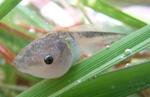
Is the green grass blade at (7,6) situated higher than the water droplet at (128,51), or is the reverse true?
the green grass blade at (7,6)

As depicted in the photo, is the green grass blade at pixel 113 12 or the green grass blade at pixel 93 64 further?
the green grass blade at pixel 113 12

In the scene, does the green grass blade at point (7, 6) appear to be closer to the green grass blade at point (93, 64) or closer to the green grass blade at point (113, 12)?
the green grass blade at point (93, 64)

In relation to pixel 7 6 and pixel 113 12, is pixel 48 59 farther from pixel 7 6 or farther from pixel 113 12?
pixel 113 12

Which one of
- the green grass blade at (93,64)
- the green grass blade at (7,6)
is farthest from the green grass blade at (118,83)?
the green grass blade at (7,6)

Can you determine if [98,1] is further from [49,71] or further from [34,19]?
[49,71]

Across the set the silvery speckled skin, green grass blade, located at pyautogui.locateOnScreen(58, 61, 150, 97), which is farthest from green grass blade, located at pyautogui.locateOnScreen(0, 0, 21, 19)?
green grass blade, located at pyautogui.locateOnScreen(58, 61, 150, 97)

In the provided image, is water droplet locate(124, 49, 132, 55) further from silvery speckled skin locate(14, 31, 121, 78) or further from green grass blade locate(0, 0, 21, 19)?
green grass blade locate(0, 0, 21, 19)

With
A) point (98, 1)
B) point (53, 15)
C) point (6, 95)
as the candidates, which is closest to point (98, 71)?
point (98, 1)
